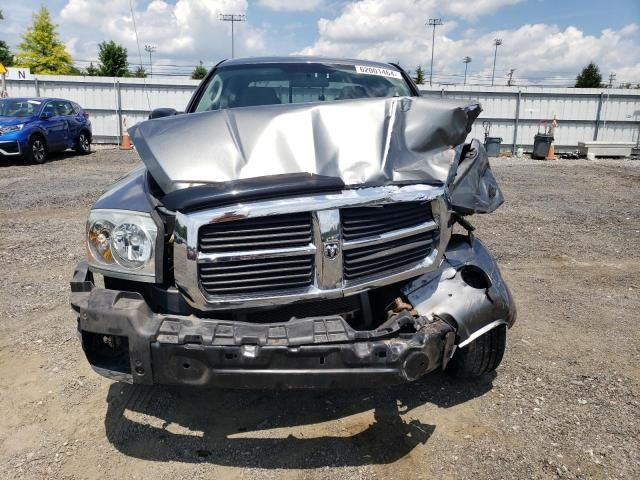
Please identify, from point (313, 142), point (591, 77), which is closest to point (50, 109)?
point (313, 142)

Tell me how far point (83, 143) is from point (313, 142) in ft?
50.6

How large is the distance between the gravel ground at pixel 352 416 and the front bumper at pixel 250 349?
1.95 feet

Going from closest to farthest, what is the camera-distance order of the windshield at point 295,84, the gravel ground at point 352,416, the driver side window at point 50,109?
the gravel ground at point 352,416 → the windshield at point 295,84 → the driver side window at point 50,109

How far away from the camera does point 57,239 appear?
6.19 m

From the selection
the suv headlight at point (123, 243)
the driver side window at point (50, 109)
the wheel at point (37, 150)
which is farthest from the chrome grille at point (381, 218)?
the driver side window at point (50, 109)

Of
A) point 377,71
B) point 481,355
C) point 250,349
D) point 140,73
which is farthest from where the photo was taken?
point 140,73

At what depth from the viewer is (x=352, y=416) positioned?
2.84 meters

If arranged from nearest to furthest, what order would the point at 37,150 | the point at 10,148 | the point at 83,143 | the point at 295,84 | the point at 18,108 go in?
the point at 295,84
the point at 10,148
the point at 37,150
the point at 18,108
the point at 83,143

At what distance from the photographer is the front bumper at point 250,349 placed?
2.04m

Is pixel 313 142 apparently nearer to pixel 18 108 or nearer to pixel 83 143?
pixel 18 108

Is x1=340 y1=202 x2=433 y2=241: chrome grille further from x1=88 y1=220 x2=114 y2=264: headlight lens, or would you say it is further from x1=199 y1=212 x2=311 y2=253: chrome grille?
x1=88 y1=220 x2=114 y2=264: headlight lens

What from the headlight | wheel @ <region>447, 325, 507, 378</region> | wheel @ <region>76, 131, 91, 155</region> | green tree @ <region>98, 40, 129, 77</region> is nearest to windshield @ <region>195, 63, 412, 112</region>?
wheel @ <region>447, 325, 507, 378</region>

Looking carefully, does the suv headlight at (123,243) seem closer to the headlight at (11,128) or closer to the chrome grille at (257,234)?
the chrome grille at (257,234)

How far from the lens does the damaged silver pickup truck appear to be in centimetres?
208
